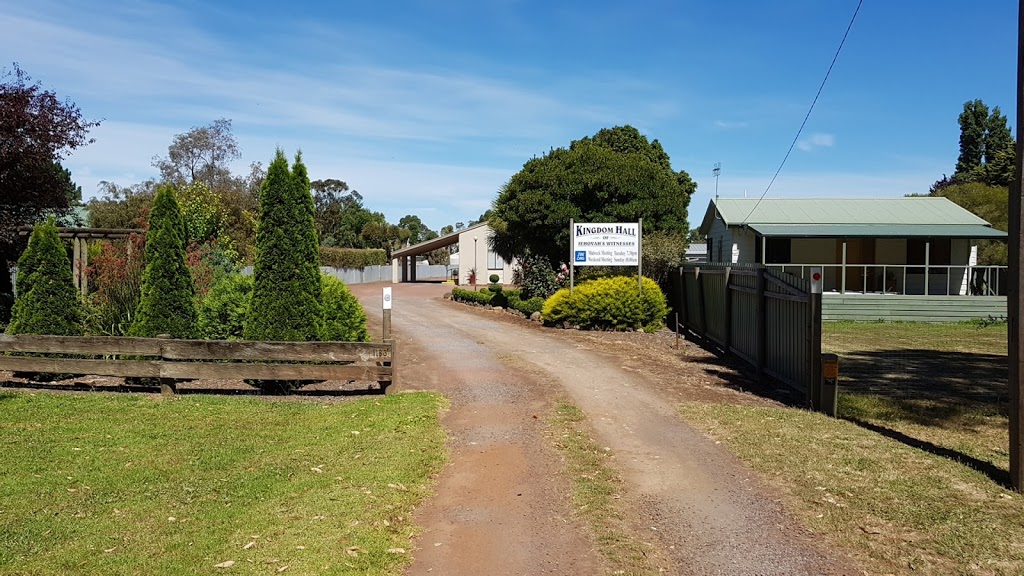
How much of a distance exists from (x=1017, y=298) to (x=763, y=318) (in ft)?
20.0

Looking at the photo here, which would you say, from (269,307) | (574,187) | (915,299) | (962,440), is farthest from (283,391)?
(915,299)

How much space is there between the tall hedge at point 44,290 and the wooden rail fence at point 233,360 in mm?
1352

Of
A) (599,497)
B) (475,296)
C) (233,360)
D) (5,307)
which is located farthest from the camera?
(475,296)

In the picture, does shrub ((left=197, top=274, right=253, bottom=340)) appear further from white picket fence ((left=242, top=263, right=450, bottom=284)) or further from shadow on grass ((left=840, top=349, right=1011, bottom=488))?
white picket fence ((left=242, top=263, right=450, bottom=284))

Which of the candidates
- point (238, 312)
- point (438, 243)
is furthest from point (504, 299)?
point (438, 243)

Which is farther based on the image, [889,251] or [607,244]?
[889,251]

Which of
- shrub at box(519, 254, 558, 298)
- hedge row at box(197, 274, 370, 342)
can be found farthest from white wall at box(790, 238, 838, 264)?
hedge row at box(197, 274, 370, 342)

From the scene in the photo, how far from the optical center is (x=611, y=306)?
1850 centimetres

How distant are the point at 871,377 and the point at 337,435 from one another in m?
9.11

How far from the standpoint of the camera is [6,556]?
15.4 feet

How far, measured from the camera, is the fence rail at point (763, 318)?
985 cm

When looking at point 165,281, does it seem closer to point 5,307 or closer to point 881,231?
point 5,307

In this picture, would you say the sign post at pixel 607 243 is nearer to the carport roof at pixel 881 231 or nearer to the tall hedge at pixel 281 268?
the carport roof at pixel 881 231

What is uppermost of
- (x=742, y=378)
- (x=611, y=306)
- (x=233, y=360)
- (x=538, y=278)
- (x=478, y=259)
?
(x=478, y=259)
